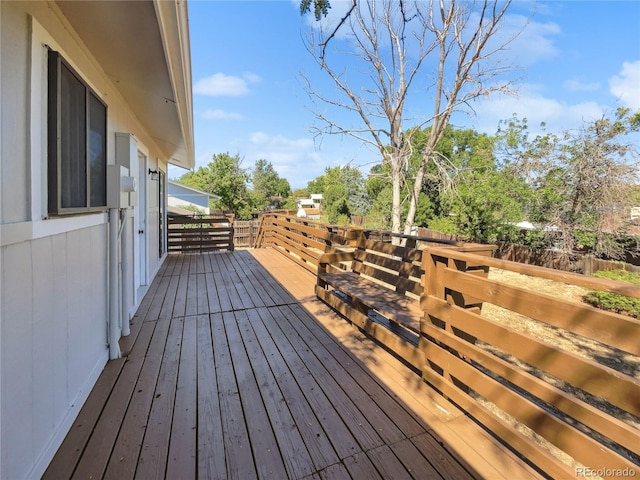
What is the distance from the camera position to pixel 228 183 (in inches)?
1055

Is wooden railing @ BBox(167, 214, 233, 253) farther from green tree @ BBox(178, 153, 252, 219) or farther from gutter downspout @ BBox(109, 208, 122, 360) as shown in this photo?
green tree @ BBox(178, 153, 252, 219)

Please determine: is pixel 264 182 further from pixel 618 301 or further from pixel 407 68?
pixel 618 301

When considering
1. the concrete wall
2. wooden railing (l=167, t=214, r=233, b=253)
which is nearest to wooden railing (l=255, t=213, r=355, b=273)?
wooden railing (l=167, t=214, r=233, b=253)

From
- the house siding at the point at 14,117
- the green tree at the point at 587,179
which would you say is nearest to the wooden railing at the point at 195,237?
the house siding at the point at 14,117

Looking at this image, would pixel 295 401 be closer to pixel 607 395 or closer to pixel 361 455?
pixel 361 455

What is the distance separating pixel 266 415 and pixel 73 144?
73.5 inches

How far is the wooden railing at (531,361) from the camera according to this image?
1.08 m

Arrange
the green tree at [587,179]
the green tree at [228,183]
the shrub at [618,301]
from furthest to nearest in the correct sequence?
the green tree at [228,183], the green tree at [587,179], the shrub at [618,301]

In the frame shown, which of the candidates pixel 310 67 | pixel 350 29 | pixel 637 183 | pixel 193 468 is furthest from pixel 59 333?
pixel 637 183

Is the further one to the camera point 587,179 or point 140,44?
point 587,179

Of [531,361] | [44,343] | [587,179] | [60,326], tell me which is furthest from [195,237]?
[587,179]

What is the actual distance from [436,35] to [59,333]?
398 inches

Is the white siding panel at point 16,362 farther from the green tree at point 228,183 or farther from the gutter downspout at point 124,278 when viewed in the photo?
the green tree at point 228,183

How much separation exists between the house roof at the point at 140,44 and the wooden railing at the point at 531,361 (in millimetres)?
2109
